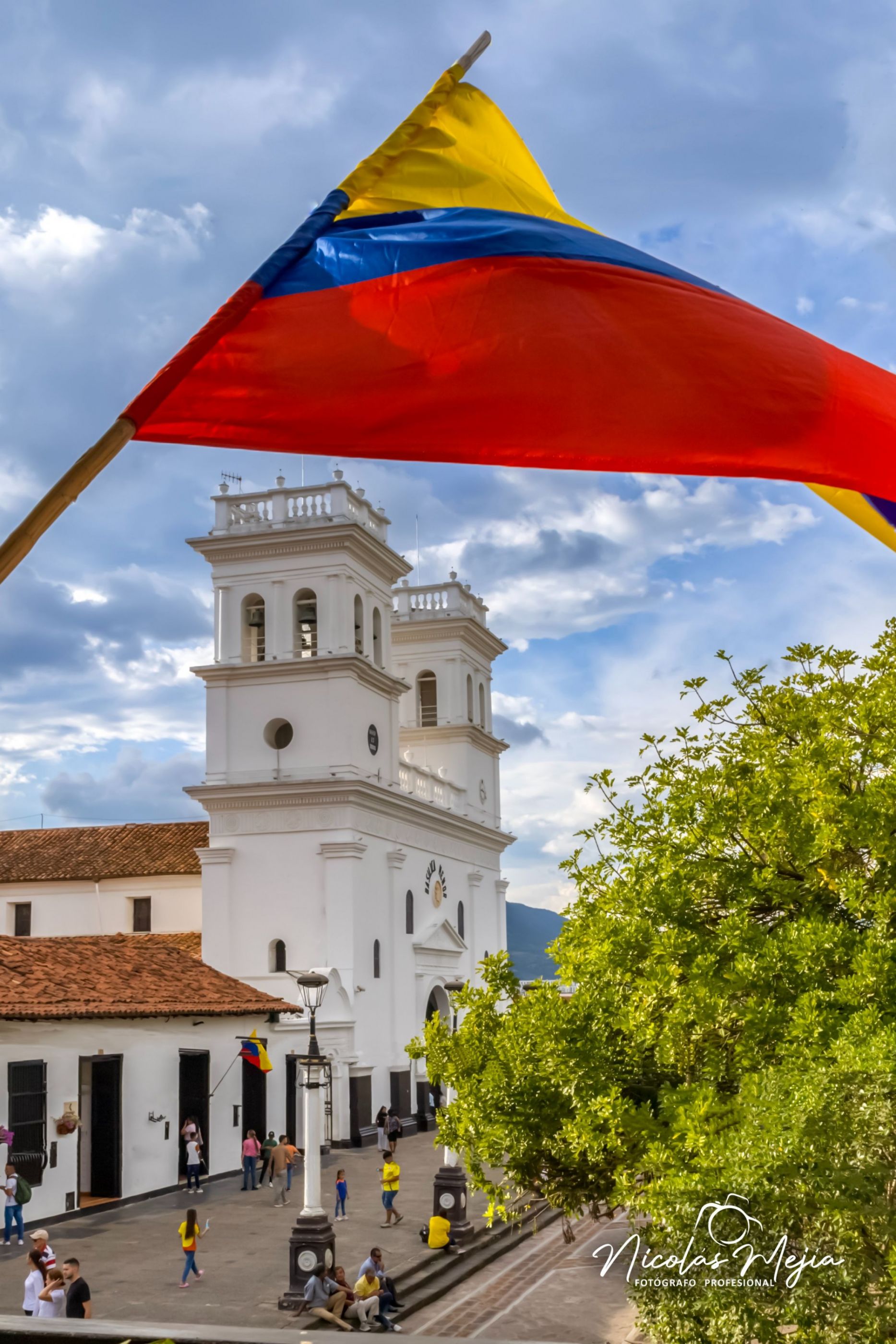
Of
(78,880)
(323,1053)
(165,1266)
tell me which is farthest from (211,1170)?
(78,880)

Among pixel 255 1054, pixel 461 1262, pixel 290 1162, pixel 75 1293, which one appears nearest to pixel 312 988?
pixel 461 1262

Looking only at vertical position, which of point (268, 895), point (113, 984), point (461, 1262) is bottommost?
point (461, 1262)

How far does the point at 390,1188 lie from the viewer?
888 inches

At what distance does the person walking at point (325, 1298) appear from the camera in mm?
16453

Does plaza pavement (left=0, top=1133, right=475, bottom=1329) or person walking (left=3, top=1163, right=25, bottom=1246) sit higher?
person walking (left=3, top=1163, right=25, bottom=1246)

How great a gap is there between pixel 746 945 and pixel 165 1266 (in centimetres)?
1339

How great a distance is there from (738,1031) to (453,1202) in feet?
46.6

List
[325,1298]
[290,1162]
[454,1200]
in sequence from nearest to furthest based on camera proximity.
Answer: [325,1298] < [454,1200] < [290,1162]

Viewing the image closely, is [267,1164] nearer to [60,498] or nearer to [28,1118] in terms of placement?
[28,1118]

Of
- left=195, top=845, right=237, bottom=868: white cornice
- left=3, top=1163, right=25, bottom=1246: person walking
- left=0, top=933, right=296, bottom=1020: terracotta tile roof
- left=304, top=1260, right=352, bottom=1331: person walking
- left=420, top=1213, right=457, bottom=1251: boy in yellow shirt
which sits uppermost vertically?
left=195, top=845, right=237, bottom=868: white cornice

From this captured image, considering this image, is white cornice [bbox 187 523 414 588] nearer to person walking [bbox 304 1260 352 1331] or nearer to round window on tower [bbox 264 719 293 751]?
round window on tower [bbox 264 719 293 751]

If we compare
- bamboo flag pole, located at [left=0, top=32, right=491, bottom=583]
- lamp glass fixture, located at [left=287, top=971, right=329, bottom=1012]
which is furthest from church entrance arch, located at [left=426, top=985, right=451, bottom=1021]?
bamboo flag pole, located at [left=0, top=32, right=491, bottom=583]

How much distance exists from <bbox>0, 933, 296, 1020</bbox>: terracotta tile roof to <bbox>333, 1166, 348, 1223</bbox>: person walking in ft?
16.5

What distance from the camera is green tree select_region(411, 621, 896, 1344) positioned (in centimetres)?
778
